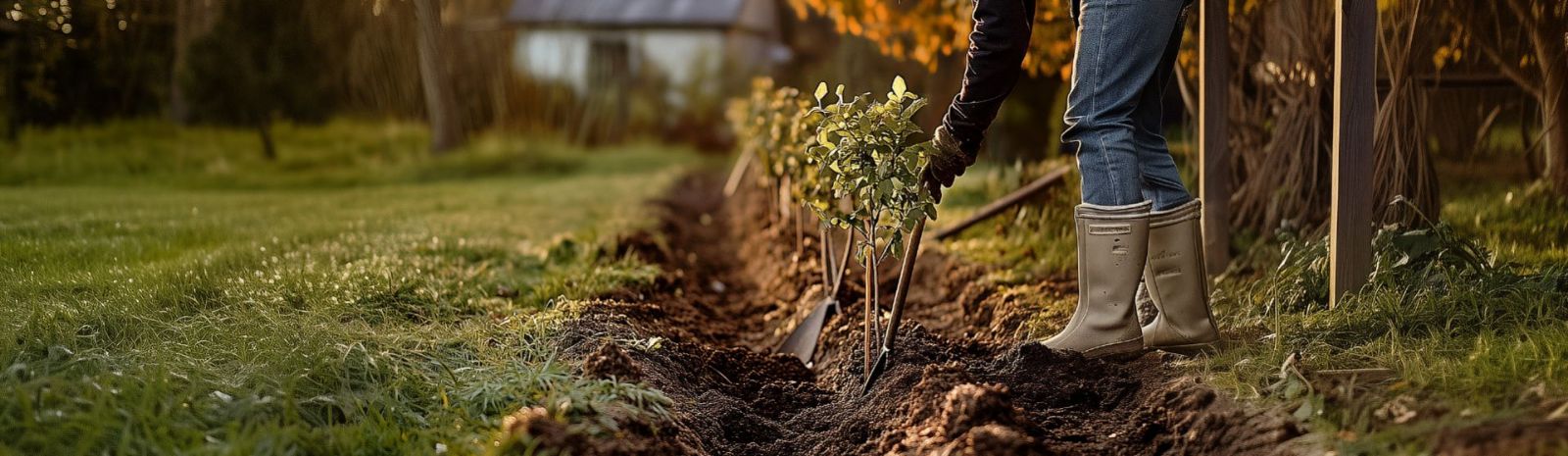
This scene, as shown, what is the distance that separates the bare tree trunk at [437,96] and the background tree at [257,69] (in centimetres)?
105

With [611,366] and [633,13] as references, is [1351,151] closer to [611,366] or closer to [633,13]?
[611,366]

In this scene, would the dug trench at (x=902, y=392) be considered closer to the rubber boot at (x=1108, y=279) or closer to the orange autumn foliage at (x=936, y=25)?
the rubber boot at (x=1108, y=279)

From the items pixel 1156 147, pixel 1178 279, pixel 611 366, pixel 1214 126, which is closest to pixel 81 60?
pixel 611 366

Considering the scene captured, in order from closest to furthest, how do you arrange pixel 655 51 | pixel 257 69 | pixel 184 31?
1. pixel 184 31
2. pixel 257 69
3. pixel 655 51

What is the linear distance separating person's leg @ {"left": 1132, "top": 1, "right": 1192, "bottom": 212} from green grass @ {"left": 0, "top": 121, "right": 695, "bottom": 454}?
142 centimetres

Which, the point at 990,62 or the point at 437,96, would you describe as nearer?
the point at 990,62

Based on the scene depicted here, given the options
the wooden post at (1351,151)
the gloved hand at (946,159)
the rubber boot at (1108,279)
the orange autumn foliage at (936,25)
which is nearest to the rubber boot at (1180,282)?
the rubber boot at (1108,279)

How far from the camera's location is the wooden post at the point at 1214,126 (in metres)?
4.19

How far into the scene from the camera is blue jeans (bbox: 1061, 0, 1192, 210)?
9.52 feet

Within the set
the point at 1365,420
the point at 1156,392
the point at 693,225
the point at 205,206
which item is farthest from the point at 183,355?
the point at 693,225

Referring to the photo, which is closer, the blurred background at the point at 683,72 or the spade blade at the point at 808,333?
the spade blade at the point at 808,333

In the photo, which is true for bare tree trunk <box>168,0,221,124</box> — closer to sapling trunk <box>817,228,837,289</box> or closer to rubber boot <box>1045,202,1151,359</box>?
sapling trunk <box>817,228,837,289</box>

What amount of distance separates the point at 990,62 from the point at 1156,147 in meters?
0.62

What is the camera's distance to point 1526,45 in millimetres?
4234
